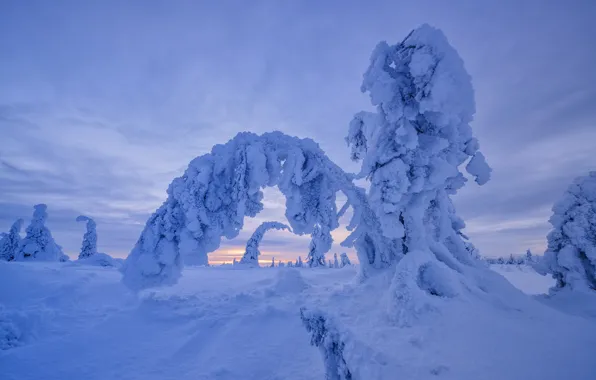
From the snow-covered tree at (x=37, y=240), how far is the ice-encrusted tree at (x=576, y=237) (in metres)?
39.0

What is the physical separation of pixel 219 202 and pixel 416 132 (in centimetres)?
686

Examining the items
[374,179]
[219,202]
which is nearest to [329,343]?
[219,202]

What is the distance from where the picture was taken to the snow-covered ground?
5.09m

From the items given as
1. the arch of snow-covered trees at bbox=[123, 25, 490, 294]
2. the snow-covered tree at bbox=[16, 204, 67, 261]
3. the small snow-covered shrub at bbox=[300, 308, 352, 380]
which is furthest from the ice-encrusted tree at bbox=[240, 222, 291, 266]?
the small snow-covered shrub at bbox=[300, 308, 352, 380]

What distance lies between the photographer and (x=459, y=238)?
12.6 meters

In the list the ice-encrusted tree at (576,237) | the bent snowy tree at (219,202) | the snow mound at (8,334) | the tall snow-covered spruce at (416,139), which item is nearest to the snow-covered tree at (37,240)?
the snow mound at (8,334)

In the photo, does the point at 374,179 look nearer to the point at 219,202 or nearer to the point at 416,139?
the point at 416,139

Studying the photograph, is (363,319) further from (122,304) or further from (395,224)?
(122,304)

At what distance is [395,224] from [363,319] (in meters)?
3.30

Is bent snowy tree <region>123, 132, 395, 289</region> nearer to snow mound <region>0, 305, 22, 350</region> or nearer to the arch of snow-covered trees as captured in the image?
the arch of snow-covered trees

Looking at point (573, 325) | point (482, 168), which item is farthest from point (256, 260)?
point (573, 325)

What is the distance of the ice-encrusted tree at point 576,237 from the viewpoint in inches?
416

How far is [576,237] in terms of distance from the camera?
1075cm

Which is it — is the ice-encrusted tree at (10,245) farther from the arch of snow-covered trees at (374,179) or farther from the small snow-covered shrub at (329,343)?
the small snow-covered shrub at (329,343)
